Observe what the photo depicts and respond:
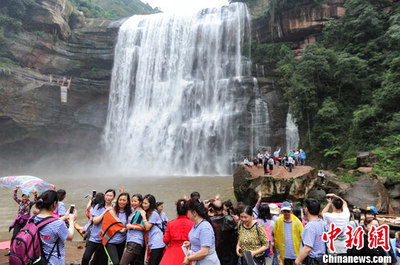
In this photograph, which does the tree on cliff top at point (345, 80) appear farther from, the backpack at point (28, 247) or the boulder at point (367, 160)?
the backpack at point (28, 247)

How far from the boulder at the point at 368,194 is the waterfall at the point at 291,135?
33.3ft

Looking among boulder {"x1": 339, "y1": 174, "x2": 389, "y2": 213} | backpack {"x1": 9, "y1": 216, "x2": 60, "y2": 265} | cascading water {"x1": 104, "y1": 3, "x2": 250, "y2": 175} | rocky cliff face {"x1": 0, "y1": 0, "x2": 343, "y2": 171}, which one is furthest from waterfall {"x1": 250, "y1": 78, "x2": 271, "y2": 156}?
backpack {"x1": 9, "y1": 216, "x2": 60, "y2": 265}

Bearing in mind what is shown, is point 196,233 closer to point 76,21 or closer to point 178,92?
point 178,92

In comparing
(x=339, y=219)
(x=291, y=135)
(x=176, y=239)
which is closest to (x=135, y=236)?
(x=176, y=239)

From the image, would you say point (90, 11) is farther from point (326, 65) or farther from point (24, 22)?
point (326, 65)

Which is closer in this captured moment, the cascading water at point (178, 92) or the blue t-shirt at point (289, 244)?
the blue t-shirt at point (289, 244)

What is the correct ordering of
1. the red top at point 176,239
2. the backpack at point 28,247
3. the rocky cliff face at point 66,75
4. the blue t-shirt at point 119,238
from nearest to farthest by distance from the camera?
1. the backpack at point 28,247
2. the red top at point 176,239
3. the blue t-shirt at point 119,238
4. the rocky cliff face at point 66,75

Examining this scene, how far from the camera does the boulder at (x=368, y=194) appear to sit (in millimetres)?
8959

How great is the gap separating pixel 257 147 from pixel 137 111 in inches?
488

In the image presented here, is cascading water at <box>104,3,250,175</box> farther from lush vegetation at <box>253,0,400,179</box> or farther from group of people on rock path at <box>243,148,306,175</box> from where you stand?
group of people on rock path at <box>243,148,306,175</box>

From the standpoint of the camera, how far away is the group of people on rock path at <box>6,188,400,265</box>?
8.26 feet

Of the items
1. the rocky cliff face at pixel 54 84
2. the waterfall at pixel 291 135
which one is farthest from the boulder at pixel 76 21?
the waterfall at pixel 291 135

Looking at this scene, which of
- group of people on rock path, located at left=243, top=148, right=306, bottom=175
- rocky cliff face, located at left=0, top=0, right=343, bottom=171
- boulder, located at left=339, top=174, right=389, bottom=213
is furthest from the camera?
rocky cliff face, located at left=0, top=0, right=343, bottom=171

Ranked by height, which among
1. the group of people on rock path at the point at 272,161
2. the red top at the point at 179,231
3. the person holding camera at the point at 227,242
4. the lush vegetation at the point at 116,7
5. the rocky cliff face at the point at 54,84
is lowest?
the person holding camera at the point at 227,242
